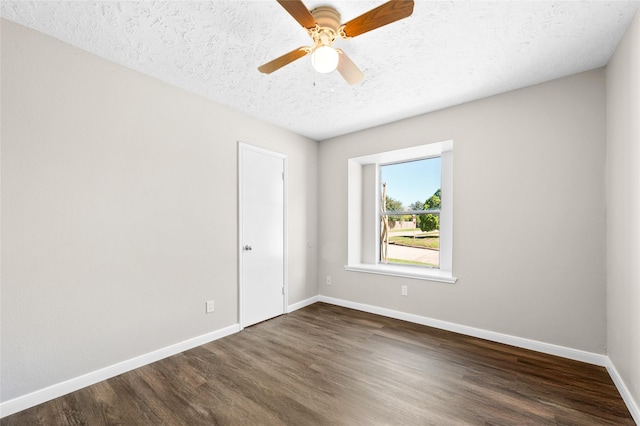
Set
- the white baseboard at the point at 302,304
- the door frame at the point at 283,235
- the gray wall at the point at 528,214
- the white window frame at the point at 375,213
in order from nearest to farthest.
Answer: the gray wall at the point at 528,214 < the door frame at the point at 283,235 < the white window frame at the point at 375,213 < the white baseboard at the point at 302,304

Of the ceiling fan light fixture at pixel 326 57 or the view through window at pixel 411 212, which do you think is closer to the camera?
the ceiling fan light fixture at pixel 326 57

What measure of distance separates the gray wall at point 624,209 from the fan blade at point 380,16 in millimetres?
1589

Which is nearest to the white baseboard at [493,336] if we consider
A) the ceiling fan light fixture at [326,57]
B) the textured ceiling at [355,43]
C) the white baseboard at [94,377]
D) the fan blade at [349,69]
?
the white baseboard at [94,377]

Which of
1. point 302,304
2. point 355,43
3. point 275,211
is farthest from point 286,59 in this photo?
point 302,304

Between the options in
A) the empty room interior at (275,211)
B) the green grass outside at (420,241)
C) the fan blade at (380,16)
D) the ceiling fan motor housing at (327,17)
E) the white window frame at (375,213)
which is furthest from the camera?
the green grass outside at (420,241)

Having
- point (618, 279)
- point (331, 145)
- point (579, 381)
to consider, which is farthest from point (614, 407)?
point (331, 145)

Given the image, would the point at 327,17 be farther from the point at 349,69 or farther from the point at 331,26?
the point at 349,69

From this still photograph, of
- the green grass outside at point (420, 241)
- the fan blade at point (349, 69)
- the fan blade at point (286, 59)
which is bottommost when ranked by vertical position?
the green grass outside at point (420, 241)

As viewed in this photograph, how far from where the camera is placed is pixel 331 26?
65.5 inches

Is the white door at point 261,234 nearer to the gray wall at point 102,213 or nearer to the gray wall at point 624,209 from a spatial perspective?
the gray wall at point 102,213

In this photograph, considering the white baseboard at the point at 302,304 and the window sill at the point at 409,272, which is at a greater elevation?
the window sill at the point at 409,272

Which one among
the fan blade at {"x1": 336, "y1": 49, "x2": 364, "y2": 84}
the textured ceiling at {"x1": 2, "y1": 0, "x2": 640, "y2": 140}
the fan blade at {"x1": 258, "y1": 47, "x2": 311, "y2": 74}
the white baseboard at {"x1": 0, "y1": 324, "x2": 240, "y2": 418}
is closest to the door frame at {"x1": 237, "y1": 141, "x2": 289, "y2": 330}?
the white baseboard at {"x1": 0, "y1": 324, "x2": 240, "y2": 418}

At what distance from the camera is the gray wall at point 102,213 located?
176 centimetres

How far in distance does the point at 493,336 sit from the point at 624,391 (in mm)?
953
